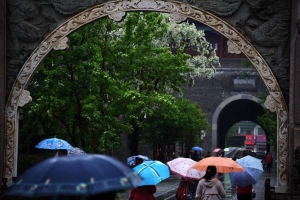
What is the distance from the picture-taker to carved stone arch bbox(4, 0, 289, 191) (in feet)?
45.4

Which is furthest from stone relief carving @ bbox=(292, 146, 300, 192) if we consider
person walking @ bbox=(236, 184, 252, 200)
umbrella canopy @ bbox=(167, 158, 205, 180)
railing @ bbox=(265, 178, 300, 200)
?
umbrella canopy @ bbox=(167, 158, 205, 180)

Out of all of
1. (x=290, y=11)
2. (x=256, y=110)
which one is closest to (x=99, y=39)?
(x=290, y=11)

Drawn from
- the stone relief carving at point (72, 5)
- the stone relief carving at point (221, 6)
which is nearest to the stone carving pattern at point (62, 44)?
the stone relief carving at point (72, 5)

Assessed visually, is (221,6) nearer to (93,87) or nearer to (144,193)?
(144,193)

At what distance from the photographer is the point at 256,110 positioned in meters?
53.1

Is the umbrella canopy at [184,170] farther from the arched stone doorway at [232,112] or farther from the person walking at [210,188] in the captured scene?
the arched stone doorway at [232,112]

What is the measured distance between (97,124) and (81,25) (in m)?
5.32

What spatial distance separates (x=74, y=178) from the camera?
15.1ft

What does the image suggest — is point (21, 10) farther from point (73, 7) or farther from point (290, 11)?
point (290, 11)

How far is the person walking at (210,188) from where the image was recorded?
1036cm

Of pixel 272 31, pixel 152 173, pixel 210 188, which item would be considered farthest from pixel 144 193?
pixel 272 31

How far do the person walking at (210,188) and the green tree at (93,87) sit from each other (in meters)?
8.40

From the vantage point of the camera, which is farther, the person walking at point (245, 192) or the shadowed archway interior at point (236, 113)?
the shadowed archway interior at point (236, 113)

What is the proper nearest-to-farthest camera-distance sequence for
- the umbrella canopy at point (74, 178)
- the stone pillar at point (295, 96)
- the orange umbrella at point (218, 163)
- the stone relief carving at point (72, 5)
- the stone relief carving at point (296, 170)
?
the umbrella canopy at point (74, 178) < the orange umbrella at point (218, 163) < the stone relief carving at point (296, 170) < the stone pillar at point (295, 96) < the stone relief carving at point (72, 5)
